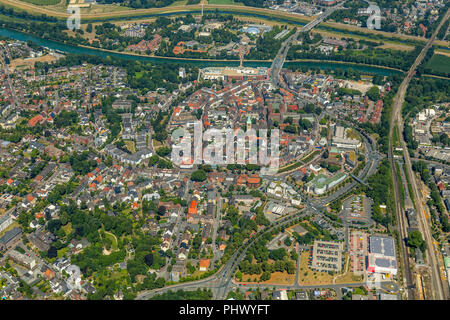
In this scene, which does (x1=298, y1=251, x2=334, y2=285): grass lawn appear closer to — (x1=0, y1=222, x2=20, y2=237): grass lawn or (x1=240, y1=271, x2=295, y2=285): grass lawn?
(x1=240, y1=271, x2=295, y2=285): grass lawn

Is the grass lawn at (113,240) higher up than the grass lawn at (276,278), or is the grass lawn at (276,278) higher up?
the grass lawn at (113,240)

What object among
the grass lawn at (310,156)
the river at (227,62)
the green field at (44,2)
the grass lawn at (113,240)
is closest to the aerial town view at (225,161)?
the grass lawn at (113,240)

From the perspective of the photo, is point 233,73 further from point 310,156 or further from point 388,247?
point 388,247

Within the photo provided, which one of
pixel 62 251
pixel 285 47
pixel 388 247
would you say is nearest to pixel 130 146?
pixel 62 251

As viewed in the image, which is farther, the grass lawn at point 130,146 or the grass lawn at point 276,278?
the grass lawn at point 130,146

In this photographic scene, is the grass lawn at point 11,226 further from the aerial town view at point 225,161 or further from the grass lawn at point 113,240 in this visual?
the grass lawn at point 113,240

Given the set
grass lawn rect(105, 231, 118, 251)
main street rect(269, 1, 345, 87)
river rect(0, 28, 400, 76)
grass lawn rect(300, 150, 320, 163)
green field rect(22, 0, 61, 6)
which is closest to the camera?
grass lawn rect(105, 231, 118, 251)

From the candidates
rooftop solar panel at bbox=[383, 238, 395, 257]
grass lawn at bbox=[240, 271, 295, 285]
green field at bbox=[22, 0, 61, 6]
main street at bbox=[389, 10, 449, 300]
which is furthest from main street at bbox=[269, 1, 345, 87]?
green field at bbox=[22, 0, 61, 6]
